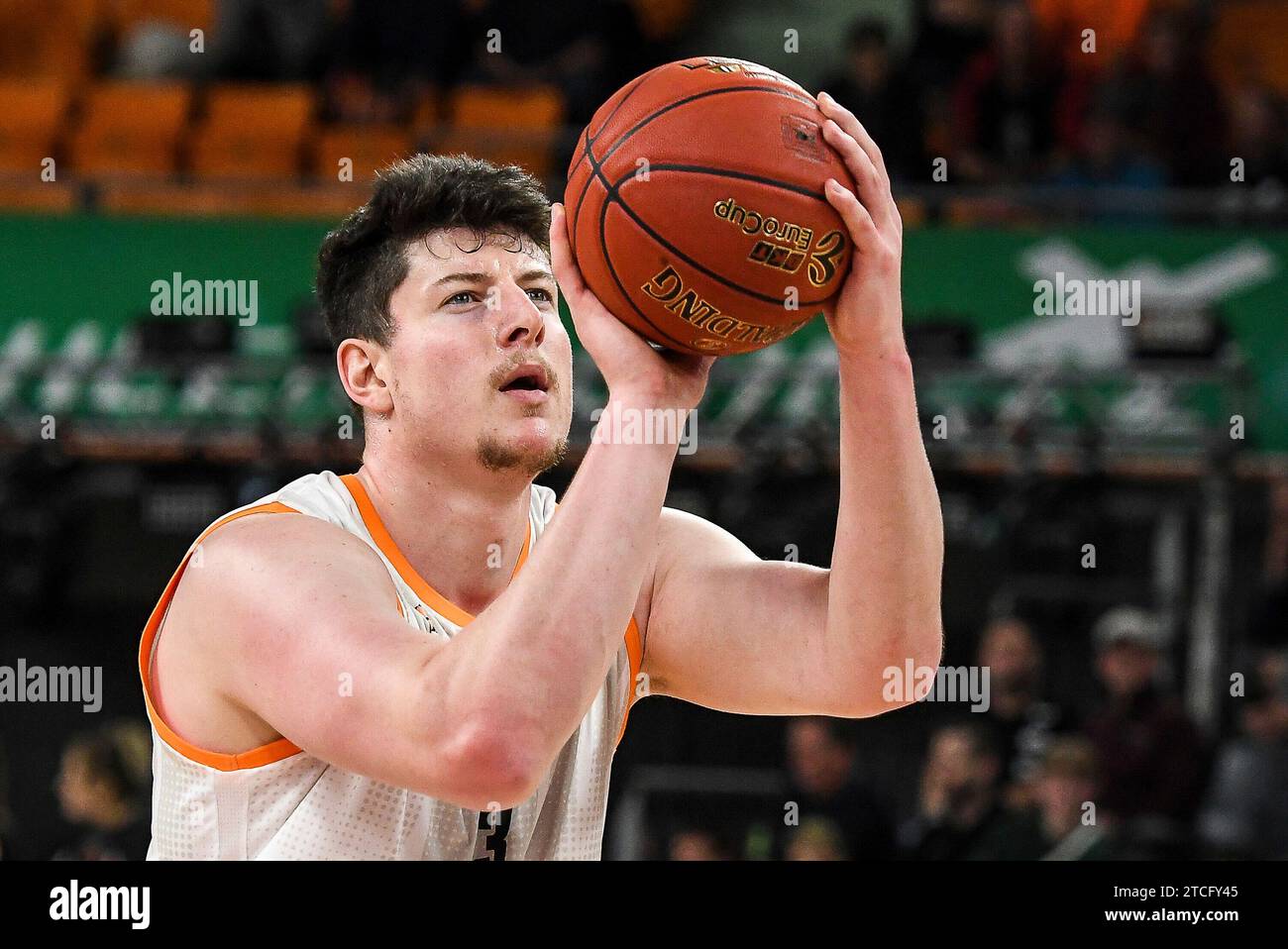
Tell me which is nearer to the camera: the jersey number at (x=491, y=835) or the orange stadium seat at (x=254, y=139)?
the jersey number at (x=491, y=835)

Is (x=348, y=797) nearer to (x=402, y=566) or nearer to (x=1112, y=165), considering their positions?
(x=402, y=566)

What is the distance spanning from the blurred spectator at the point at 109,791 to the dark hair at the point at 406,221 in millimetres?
4840

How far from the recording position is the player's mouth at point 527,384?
3.07m

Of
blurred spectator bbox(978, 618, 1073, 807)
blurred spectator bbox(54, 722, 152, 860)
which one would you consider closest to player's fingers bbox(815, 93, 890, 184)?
blurred spectator bbox(978, 618, 1073, 807)

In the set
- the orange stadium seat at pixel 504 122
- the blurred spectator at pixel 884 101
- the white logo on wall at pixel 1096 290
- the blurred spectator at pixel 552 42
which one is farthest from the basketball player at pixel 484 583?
the blurred spectator at pixel 552 42

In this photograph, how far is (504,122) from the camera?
10352 mm

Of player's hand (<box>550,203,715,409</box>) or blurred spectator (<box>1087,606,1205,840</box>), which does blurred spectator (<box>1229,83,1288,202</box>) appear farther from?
player's hand (<box>550,203,715,409</box>)

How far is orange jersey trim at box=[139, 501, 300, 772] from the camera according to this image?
116 inches

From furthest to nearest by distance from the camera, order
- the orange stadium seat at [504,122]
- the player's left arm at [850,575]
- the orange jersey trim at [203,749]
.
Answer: the orange stadium seat at [504,122], the orange jersey trim at [203,749], the player's left arm at [850,575]

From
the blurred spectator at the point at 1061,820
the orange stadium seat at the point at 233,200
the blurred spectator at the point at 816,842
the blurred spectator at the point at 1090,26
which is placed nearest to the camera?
the blurred spectator at the point at 1061,820

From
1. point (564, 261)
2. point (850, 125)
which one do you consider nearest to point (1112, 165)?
point (850, 125)

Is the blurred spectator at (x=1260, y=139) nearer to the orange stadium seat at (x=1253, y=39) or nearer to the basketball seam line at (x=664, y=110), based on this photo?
the orange stadium seat at (x=1253, y=39)

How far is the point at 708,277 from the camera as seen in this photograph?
9.04 feet
